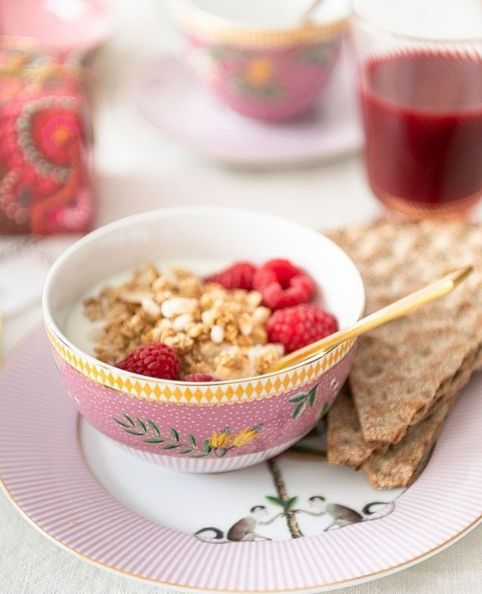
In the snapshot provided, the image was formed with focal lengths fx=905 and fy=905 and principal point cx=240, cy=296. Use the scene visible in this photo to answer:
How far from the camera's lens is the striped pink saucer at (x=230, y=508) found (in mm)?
772

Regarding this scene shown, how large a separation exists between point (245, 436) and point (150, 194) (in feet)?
2.22

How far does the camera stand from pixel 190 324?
0.96 metres

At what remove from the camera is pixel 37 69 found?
53.1 inches

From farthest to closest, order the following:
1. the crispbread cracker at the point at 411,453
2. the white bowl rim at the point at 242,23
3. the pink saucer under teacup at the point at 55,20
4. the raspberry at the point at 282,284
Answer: the pink saucer under teacup at the point at 55,20, the white bowl rim at the point at 242,23, the raspberry at the point at 282,284, the crispbread cracker at the point at 411,453

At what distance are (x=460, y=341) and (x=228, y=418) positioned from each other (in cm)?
32

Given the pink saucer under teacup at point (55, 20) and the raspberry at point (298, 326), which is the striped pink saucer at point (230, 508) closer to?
the raspberry at point (298, 326)

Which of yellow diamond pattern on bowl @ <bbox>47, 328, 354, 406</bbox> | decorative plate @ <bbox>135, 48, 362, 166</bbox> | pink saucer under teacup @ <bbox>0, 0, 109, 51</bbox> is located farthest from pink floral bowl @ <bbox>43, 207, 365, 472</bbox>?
pink saucer under teacup @ <bbox>0, 0, 109, 51</bbox>

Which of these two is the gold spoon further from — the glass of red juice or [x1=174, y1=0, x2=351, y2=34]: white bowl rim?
[x1=174, y1=0, x2=351, y2=34]: white bowl rim

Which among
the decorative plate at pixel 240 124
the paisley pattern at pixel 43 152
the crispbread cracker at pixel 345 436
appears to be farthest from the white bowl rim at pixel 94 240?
the decorative plate at pixel 240 124

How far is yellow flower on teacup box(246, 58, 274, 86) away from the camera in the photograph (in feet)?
4.76

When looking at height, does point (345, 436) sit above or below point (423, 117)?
below

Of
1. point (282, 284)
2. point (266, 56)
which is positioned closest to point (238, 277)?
point (282, 284)

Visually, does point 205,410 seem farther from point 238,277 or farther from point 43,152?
point 43,152

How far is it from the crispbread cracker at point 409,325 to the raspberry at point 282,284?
0.09 metres
